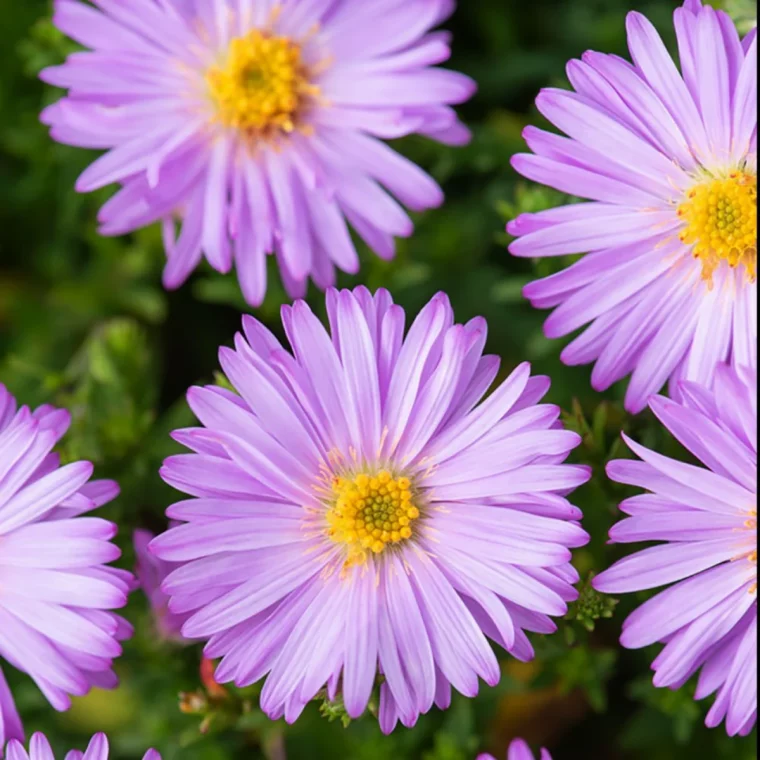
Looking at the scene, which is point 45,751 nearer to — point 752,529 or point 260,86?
point 752,529

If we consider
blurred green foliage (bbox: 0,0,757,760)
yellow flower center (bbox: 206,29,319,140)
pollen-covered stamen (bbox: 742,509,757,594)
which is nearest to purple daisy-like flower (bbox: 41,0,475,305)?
yellow flower center (bbox: 206,29,319,140)

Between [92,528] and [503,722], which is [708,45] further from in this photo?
[503,722]

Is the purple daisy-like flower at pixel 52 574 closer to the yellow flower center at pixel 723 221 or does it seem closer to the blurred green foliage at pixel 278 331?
the blurred green foliage at pixel 278 331

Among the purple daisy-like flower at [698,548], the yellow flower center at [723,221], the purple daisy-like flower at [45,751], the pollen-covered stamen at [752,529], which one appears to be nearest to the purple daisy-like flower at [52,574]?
the purple daisy-like flower at [45,751]

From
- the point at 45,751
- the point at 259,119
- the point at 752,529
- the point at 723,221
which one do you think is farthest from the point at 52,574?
the point at 723,221

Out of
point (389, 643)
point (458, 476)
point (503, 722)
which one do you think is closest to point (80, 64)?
point (458, 476)

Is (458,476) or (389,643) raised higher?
(458,476)
